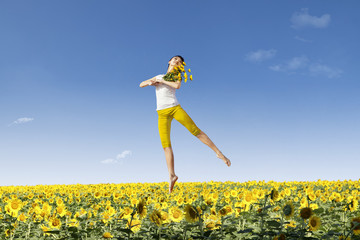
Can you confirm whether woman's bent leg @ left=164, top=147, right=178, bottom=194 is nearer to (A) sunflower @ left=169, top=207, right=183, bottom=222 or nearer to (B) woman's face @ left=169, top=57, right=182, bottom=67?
(B) woman's face @ left=169, top=57, right=182, bottom=67

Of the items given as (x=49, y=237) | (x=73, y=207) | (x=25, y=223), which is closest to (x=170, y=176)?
(x=73, y=207)

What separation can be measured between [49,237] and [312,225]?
337 centimetres

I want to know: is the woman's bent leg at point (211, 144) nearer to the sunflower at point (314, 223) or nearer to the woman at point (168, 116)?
the woman at point (168, 116)

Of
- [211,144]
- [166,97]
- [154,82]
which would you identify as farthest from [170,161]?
[154,82]

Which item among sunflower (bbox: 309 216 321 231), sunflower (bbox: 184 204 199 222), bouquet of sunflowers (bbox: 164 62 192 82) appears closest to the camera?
sunflower (bbox: 184 204 199 222)

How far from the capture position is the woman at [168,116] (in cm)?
981

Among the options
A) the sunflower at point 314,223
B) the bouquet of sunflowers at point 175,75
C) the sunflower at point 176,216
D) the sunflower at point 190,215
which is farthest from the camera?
the bouquet of sunflowers at point 175,75

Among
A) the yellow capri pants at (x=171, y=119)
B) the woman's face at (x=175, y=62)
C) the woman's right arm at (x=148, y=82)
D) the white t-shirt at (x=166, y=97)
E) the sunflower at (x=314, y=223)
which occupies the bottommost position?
the sunflower at (x=314, y=223)

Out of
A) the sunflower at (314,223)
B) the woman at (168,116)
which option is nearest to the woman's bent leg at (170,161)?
the woman at (168,116)

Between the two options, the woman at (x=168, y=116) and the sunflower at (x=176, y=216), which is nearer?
the sunflower at (x=176, y=216)

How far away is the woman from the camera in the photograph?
981cm

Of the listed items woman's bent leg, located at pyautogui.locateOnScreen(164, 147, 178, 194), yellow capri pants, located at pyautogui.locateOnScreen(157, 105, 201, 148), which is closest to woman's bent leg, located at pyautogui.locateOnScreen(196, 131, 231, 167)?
yellow capri pants, located at pyautogui.locateOnScreen(157, 105, 201, 148)

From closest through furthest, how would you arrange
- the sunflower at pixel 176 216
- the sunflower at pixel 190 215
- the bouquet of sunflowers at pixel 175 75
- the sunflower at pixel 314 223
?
the sunflower at pixel 190 215, the sunflower at pixel 314 223, the sunflower at pixel 176 216, the bouquet of sunflowers at pixel 175 75

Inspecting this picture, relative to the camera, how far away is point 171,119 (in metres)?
10.1
